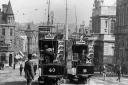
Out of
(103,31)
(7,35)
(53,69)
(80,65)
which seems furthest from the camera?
(7,35)

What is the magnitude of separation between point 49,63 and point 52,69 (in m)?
0.59

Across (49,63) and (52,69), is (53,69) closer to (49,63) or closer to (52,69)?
(52,69)

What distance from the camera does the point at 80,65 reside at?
3070 cm

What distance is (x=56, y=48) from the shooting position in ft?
96.3

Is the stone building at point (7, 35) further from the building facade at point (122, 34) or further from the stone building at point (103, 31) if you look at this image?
the building facade at point (122, 34)

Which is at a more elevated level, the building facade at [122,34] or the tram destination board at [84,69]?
the building facade at [122,34]

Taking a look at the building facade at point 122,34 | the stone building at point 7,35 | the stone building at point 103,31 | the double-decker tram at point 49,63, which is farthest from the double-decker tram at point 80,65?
→ the stone building at point 7,35

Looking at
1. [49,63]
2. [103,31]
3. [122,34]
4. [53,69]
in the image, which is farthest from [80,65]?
[103,31]

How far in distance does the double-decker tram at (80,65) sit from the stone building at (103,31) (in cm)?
3022

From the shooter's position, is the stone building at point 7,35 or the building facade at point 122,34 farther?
the stone building at point 7,35

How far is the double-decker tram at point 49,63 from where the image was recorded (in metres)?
26.5

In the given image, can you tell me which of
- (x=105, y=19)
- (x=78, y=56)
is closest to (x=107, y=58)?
(x=105, y=19)

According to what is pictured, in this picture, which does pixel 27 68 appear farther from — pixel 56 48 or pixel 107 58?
pixel 107 58

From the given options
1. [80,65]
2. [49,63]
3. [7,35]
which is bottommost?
[80,65]
